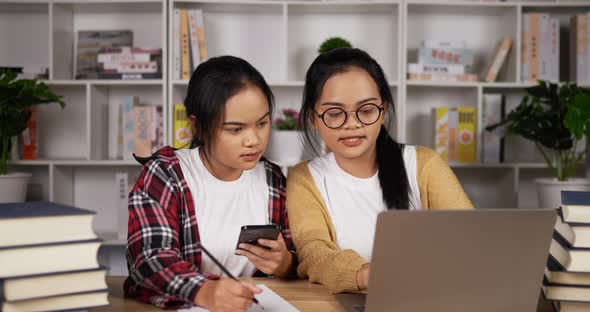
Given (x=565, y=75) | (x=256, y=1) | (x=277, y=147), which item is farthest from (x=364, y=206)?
(x=565, y=75)

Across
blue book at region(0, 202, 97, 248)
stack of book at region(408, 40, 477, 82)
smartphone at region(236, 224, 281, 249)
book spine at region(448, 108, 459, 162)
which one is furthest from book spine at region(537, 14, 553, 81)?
blue book at region(0, 202, 97, 248)

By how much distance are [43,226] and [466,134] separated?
2.61 m

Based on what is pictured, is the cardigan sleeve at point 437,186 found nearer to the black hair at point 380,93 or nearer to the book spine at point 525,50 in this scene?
the black hair at point 380,93

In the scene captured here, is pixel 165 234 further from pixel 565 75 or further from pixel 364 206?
pixel 565 75

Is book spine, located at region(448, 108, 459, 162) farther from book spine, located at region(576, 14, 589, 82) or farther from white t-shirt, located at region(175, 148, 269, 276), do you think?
white t-shirt, located at region(175, 148, 269, 276)

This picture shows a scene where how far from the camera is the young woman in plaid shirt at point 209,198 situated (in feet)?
3.76

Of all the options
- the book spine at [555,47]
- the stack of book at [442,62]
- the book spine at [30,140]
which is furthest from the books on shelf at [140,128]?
the book spine at [555,47]

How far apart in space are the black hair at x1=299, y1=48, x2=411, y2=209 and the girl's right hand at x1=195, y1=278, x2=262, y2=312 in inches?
22.2

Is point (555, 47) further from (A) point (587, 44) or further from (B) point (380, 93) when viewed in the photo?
(B) point (380, 93)

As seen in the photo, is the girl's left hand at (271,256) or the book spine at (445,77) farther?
the book spine at (445,77)

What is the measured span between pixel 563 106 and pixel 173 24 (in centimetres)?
194

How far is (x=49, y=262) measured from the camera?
2.92 feet

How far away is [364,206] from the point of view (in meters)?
1.48

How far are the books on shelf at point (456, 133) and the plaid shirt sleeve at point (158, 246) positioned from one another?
6.89 ft
